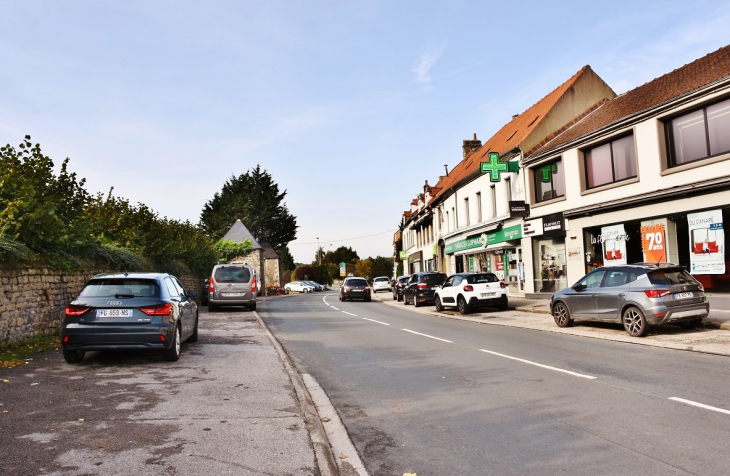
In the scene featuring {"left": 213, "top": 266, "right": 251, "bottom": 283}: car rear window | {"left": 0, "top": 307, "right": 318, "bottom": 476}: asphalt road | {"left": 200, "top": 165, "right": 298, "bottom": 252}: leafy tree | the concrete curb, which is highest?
{"left": 200, "top": 165, "right": 298, "bottom": 252}: leafy tree

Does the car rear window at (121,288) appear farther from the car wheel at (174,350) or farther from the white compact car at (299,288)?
the white compact car at (299,288)

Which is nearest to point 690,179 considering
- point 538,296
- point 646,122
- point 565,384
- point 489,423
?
point 646,122

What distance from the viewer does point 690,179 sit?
1719cm

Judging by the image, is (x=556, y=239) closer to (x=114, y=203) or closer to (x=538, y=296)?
(x=538, y=296)

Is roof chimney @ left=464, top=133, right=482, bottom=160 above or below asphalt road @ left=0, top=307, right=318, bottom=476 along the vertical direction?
above

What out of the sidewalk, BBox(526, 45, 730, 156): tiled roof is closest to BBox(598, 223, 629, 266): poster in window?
the sidewalk

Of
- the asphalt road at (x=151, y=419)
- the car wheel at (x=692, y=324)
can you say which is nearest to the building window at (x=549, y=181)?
the car wheel at (x=692, y=324)

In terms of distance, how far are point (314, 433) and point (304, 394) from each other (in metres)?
1.77

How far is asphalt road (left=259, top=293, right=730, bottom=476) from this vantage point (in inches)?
183

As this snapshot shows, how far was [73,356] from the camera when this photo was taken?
9.30 metres

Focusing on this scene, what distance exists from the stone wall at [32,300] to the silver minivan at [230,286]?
984 centimetres

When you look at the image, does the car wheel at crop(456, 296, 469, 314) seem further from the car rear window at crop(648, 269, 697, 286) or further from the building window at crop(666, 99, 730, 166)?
the car rear window at crop(648, 269, 697, 286)

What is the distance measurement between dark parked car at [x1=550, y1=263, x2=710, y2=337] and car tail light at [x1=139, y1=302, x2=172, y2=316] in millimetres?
9645

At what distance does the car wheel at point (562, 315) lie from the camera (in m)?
Result: 15.2
